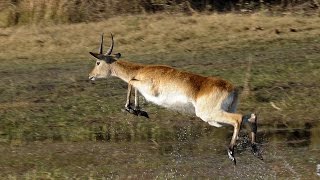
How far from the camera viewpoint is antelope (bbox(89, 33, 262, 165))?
27.8 feet

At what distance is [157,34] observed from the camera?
17500 mm

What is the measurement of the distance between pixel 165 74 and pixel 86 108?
3.21m

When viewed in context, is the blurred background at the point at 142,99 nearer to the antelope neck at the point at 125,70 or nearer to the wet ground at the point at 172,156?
the wet ground at the point at 172,156

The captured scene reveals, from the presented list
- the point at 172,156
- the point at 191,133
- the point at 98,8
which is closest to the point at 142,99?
the point at 191,133

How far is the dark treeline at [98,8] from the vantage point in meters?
19.2

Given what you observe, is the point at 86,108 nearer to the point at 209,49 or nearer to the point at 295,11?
the point at 209,49

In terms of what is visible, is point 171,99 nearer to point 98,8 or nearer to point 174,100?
point 174,100

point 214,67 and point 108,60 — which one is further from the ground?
point 108,60

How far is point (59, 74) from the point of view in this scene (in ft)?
47.6

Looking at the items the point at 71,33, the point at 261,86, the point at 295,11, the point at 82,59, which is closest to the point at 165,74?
the point at 261,86

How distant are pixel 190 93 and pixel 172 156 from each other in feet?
3.68

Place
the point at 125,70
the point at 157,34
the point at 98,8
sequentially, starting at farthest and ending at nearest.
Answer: the point at 98,8, the point at 157,34, the point at 125,70

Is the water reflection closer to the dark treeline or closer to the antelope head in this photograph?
the antelope head

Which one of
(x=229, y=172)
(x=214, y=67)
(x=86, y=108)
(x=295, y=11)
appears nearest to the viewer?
(x=229, y=172)
